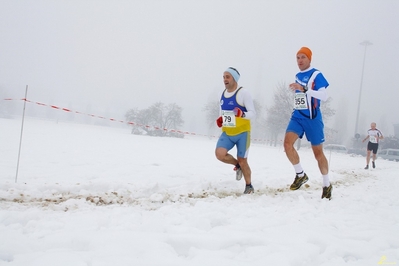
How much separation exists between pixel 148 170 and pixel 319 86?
354 centimetres

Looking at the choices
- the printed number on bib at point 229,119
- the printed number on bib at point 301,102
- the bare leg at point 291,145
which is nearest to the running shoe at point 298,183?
the bare leg at point 291,145

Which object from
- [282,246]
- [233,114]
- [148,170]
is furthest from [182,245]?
[148,170]

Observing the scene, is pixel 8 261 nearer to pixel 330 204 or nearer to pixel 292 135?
pixel 330 204

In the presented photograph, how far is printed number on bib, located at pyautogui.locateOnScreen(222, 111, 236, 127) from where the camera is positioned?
4.32 metres

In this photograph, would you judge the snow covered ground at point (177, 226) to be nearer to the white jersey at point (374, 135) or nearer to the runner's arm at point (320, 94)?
the runner's arm at point (320, 94)

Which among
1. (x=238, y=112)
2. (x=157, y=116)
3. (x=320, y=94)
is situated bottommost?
(x=238, y=112)

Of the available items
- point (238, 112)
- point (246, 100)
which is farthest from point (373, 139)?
point (238, 112)

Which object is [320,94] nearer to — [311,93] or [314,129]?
[311,93]

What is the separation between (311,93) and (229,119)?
128 centimetres

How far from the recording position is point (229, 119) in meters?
4.36

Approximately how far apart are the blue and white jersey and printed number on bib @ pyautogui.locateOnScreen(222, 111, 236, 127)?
40.3 inches

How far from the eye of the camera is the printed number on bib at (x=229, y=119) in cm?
432

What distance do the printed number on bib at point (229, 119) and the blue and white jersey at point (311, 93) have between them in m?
1.02

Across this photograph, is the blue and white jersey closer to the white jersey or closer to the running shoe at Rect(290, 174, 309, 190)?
the running shoe at Rect(290, 174, 309, 190)
